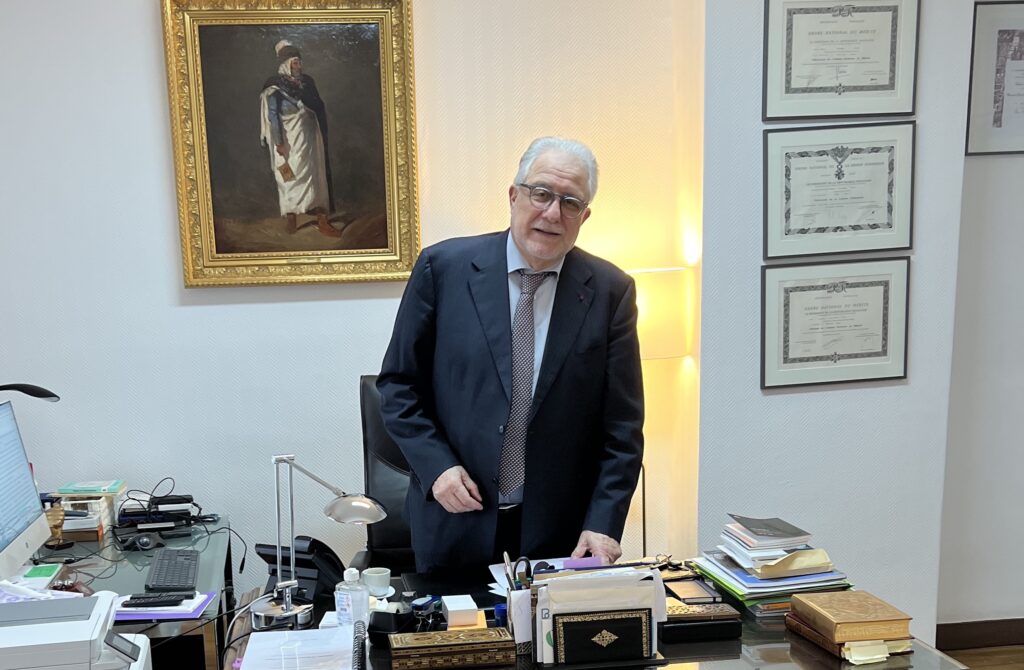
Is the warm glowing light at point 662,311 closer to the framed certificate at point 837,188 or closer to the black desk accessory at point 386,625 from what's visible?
the framed certificate at point 837,188

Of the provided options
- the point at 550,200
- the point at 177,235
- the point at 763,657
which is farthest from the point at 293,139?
the point at 763,657

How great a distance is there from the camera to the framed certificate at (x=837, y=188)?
2949 mm

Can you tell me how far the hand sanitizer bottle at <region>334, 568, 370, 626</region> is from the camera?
1.66 metres

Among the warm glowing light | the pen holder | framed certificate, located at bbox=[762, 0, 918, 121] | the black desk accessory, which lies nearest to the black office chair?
the warm glowing light

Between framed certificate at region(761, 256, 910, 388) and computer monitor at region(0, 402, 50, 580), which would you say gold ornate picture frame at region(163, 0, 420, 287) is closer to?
computer monitor at region(0, 402, 50, 580)

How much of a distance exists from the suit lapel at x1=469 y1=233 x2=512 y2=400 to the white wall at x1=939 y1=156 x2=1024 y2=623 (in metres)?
2.15

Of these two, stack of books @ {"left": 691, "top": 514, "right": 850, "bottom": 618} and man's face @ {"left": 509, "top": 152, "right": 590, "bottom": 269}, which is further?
man's face @ {"left": 509, "top": 152, "right": 590, "bottom": 269}

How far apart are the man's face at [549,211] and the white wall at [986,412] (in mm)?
2062

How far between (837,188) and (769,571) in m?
1.67

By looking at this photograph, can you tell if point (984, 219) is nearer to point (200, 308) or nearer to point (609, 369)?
point (609, 369)

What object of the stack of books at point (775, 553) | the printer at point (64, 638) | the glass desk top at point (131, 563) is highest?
the printer at point (64, 638)

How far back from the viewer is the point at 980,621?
3.45 m

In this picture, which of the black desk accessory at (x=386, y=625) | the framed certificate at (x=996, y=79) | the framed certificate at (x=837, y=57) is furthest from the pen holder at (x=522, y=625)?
the framed certificate at (x=996, y=79)

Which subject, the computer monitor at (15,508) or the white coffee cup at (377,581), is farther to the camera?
the computer monitor at (15,508)
